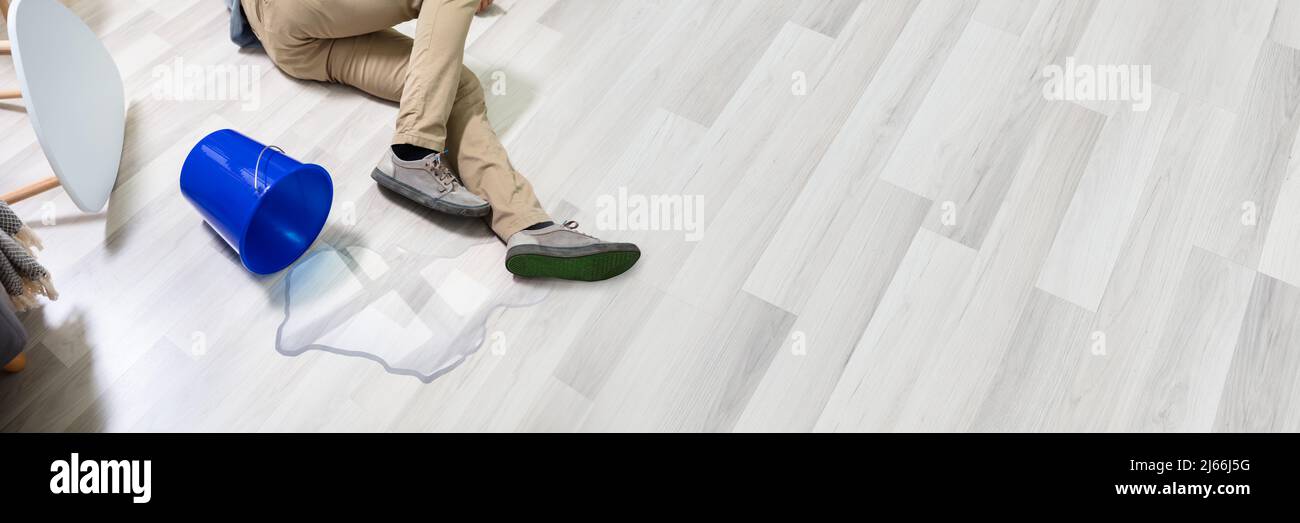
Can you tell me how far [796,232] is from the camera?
1863 millimetres

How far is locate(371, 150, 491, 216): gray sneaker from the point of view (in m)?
1.79

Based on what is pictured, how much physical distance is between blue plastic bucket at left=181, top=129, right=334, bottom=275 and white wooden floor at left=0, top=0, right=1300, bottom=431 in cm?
7

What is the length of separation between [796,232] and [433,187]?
752 mm

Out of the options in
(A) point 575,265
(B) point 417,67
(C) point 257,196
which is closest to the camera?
(C) point 257,196

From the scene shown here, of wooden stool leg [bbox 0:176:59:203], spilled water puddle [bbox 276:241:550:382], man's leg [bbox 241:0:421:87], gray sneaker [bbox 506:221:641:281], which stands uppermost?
man's leg [bbox 241:0:421:87]

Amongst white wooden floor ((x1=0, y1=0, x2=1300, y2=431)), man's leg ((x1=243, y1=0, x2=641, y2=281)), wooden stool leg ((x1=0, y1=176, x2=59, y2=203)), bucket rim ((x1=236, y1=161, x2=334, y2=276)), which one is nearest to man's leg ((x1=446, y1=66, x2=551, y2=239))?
man's leg ((x1=243, y1=0, x2=641, y2=281))

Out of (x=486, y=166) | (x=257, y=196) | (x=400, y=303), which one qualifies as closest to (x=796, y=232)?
(x=486, y=166)

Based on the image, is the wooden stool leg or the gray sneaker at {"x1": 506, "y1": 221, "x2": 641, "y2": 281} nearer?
the gray sneaker at {"x1": 506, "y1": 221, "x2": 641, "y2": 281}

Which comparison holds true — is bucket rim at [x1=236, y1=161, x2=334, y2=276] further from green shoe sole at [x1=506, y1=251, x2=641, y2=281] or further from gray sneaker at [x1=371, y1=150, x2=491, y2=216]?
green shoe sole at [x1=506, y1=251, x2=641, y2=281]

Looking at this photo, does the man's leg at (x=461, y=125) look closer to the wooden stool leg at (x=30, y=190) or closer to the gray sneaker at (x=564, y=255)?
the gray sneaker at (x=564, y=255)

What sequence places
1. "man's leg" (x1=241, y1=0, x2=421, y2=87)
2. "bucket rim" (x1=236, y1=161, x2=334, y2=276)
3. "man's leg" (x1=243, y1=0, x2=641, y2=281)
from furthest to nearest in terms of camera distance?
"man's leg" (x1=241, y1=0, x2=421, y2=87), "man's leg" (x1=243, y1=0, x2=641, y2=281), "bucket rim" (x1=236, y1=161, x2=334, y2=276)

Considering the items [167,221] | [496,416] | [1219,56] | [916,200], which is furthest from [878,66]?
[167,221]

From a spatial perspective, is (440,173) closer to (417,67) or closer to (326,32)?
(417,67)
